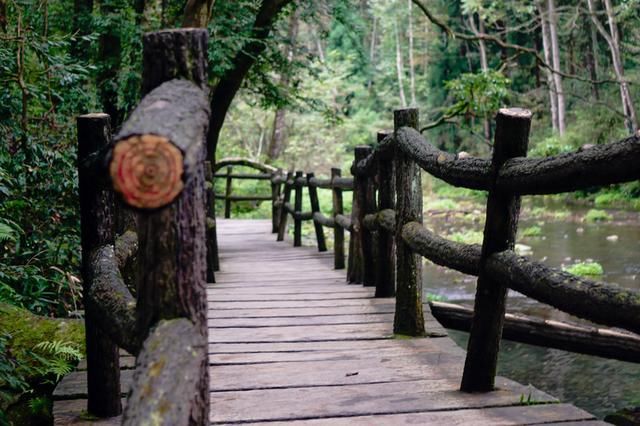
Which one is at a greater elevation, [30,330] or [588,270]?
[30,330]

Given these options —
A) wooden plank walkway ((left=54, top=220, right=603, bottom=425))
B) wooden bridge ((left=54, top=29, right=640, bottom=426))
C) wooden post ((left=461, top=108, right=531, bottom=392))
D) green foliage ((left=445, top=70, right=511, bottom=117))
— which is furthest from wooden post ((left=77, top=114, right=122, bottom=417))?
green foliage ((left=445, top=70, right=511, bottom=117))

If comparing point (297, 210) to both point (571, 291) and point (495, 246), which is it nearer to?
point (495, 246)

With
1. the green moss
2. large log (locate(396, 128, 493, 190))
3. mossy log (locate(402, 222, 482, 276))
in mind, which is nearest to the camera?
large log (locate(396, 128, 493, 190))

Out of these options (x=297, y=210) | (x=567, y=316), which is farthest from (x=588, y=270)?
(x=297, y=210)

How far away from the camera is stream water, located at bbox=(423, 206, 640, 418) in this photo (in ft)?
20.3

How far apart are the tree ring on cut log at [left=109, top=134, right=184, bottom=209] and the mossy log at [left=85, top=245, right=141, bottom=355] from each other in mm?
586

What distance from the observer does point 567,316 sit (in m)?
8.62

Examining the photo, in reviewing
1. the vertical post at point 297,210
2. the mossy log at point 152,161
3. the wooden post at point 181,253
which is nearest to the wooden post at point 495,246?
the wooden post at point 181,253

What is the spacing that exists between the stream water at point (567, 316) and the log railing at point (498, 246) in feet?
3.08

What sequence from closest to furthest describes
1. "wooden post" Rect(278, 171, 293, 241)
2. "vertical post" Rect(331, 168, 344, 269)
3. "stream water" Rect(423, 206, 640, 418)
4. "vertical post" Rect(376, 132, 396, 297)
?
1. "vertical post" Rect(376, 132, 396, 297)
2. "stream water" Rect(423, 206, 640, 418)
3. "vertical post" Rect(331, 168, 344, 269)
4. "wooden post" Rect(278, 171, 293, 241)

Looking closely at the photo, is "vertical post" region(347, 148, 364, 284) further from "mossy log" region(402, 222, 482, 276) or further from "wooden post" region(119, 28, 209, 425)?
"wooden post" region(119, 28, 209, 425)

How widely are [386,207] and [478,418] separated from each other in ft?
8.29

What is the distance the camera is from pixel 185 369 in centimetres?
141

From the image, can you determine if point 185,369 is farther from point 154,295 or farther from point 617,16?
point 617,16
